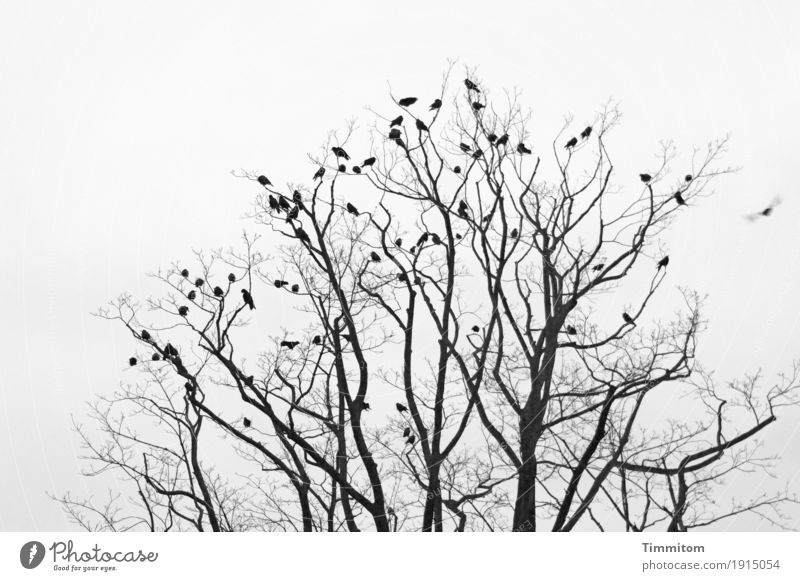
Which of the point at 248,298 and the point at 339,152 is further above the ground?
the point at 339,152

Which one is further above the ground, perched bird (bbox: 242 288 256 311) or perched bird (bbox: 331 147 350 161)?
perched bird (bbox: 331 147 350 161)

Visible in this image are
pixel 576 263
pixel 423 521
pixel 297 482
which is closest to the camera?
pixel 423 521

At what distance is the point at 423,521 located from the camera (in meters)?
9.20

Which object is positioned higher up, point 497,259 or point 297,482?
point 497,259

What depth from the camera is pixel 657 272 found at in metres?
10.3

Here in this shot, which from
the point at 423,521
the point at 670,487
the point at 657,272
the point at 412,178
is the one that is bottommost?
the point at 423,521

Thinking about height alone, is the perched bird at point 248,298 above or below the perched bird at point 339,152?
below

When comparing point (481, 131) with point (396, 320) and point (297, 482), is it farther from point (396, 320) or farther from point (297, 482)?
point (297, 482)
